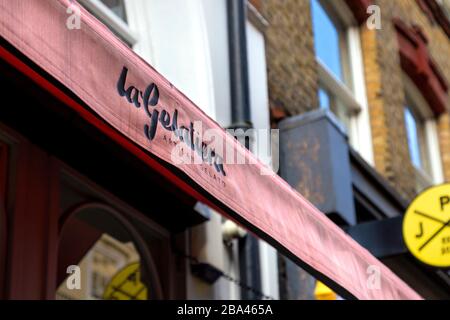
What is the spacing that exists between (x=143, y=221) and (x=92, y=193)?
21.1 inches

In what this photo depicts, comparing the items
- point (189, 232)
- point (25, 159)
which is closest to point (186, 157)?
point (25, 159)

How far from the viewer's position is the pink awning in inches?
134

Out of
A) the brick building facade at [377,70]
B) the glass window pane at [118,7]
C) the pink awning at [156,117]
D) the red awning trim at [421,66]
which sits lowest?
the pink awning at [156,117]

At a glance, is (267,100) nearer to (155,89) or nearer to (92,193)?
(92,193)

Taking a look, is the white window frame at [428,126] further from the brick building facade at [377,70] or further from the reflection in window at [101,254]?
the reflection in window at [101,254]

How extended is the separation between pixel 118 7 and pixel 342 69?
4.23m

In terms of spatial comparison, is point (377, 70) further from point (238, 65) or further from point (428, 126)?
point (238, 65)

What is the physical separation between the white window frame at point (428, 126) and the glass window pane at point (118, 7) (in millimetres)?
5725

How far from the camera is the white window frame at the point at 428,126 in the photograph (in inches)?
471

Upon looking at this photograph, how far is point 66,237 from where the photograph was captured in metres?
5.98

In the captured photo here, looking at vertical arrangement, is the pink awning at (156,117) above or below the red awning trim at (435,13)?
below

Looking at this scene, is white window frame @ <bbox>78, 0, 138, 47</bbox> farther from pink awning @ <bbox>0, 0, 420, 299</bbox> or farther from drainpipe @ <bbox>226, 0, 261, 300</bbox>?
pink awning @ <bbox>0, 0, 420, 299</bbox>

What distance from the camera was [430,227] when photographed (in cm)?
703

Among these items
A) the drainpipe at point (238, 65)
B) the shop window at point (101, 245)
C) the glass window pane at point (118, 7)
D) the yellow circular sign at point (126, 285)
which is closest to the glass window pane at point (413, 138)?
the drainpipe at point (238, 65)
